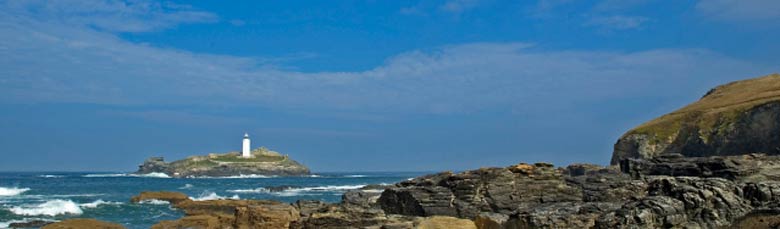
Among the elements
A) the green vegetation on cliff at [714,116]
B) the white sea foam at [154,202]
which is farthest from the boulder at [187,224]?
the green vegetation on cliff at [714,116]

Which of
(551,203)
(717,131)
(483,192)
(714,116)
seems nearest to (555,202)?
(551,203)

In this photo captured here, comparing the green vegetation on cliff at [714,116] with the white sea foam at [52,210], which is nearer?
the white sea foam at [52,210]

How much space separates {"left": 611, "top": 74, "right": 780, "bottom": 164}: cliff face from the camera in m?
71.1

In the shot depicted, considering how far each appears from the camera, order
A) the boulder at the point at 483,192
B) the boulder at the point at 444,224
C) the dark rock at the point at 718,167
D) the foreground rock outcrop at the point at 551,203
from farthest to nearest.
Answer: the boulder at the point at 483,192 < the dark rock at the point at 718,167 < the boulder at the point at 444,224 < the foreground rock outcrop at the point at 551,203

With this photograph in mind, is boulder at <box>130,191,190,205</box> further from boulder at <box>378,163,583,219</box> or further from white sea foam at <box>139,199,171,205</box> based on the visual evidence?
boulder at <box>378,163,583,219</box>

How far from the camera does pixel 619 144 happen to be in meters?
93.8

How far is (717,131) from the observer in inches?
3088

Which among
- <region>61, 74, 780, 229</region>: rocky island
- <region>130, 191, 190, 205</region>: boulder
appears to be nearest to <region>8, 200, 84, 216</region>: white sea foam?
<region>130, 191, 190, 205</region>: boulder

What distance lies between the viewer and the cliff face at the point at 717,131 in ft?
233

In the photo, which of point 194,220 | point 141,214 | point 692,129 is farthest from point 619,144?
point 194,220

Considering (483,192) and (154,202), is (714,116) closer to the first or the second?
(154,202)

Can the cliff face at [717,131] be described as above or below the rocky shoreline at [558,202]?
above

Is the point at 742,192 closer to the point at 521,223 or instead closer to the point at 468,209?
the point at 521,223

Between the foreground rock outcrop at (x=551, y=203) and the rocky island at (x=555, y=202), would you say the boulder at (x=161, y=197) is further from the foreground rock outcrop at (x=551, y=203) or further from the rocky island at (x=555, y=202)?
the foreground rock outcrop at (x=551, y=203)
